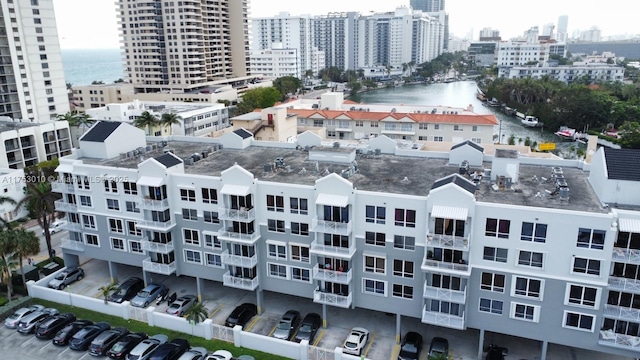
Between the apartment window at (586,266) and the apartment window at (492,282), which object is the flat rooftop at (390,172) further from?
the apartment window at (492,282)

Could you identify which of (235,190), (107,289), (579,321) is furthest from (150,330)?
(579,321)

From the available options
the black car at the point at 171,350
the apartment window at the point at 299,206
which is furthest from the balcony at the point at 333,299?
the black car at the point at 171,350

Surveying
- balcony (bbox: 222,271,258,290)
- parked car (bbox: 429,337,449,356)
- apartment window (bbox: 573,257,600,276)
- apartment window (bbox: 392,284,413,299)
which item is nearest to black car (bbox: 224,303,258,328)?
balcony (bbox: 222,271,258,290)

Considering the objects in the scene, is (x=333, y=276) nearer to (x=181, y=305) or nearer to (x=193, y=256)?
(x=193, y=256)

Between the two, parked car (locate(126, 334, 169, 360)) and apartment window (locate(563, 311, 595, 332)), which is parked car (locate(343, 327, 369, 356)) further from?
apartment window (locate(563, 311, 595, 332))

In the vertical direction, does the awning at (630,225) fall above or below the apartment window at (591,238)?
above

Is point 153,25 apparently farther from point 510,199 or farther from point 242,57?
point 510,199
